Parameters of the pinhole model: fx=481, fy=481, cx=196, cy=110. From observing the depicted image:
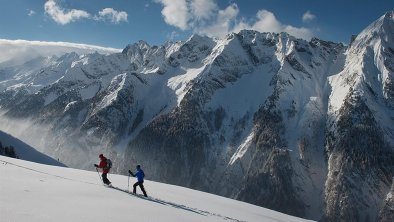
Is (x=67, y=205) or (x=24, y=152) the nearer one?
(x=67, y=205)

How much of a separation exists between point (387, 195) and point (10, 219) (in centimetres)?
19790

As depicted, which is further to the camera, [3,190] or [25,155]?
[25,155]

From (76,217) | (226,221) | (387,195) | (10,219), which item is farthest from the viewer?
(387,195)

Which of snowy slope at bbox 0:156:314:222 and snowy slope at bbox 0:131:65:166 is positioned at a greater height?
snowy slope at bbox 0:131:65:166

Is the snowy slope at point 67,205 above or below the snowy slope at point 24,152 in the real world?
below

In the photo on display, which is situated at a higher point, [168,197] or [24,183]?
[168,197]

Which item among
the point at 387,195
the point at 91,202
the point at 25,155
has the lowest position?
the point at 91,202

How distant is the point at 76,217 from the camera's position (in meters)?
19.7

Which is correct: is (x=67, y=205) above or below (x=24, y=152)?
below

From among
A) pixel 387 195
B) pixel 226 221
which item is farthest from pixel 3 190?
pixel 387 195

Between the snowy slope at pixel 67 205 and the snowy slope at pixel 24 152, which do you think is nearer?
the snowy slope at pixel 67 205

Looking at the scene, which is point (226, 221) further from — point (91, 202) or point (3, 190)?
point (3, 190)

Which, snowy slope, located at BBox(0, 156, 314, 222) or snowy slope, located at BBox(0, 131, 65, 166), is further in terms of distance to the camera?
snowy slope, located at BBox(0, 131, 65, 166)

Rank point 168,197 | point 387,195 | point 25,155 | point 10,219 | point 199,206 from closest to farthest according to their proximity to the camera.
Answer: point 10,219 → point 199,206 → point 168,197 → point 25,155 → point 387,195
